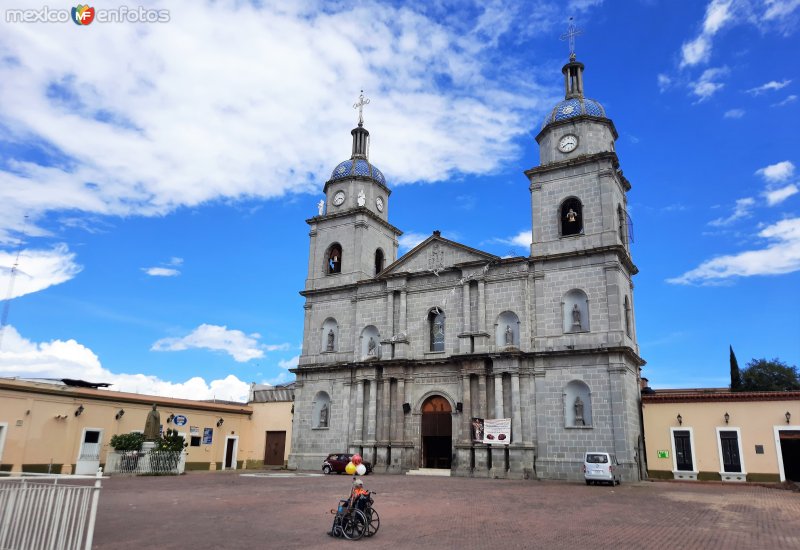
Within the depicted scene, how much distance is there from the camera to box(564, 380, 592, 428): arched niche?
30297mm

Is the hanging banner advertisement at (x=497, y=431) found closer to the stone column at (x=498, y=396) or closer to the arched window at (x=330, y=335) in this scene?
the stone column at (x=498, y=396)

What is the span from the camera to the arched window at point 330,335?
1587 inches

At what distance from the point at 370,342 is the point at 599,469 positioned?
17.0m

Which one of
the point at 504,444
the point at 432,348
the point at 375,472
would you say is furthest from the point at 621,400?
the point at 375,472

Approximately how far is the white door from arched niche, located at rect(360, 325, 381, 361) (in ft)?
51.7

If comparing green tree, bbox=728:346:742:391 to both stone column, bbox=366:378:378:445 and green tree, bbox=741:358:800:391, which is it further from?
stone column, bbox=366:378:378:445

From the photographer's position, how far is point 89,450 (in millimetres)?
32062

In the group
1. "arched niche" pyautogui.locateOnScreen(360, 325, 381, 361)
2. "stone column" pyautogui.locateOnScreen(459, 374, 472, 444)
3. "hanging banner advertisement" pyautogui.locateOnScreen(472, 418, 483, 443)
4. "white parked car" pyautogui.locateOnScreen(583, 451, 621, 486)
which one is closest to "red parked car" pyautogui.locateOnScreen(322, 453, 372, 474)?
"stone column" pyautogui.locateOnScreen(459, 374, 472, 444)

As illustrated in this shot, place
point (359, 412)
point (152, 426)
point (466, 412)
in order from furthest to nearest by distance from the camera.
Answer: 1. point (359, 412)
2. point (466, 412)
3. point (152, 426)

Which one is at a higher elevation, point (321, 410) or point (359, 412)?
point (321, 410)

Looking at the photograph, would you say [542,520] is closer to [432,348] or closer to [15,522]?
[15,522]

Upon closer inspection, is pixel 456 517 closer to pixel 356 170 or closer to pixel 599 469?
pixel 599 469

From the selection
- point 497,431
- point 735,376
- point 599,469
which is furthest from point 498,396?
point 735,376

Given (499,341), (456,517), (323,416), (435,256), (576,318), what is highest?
(435,256)
